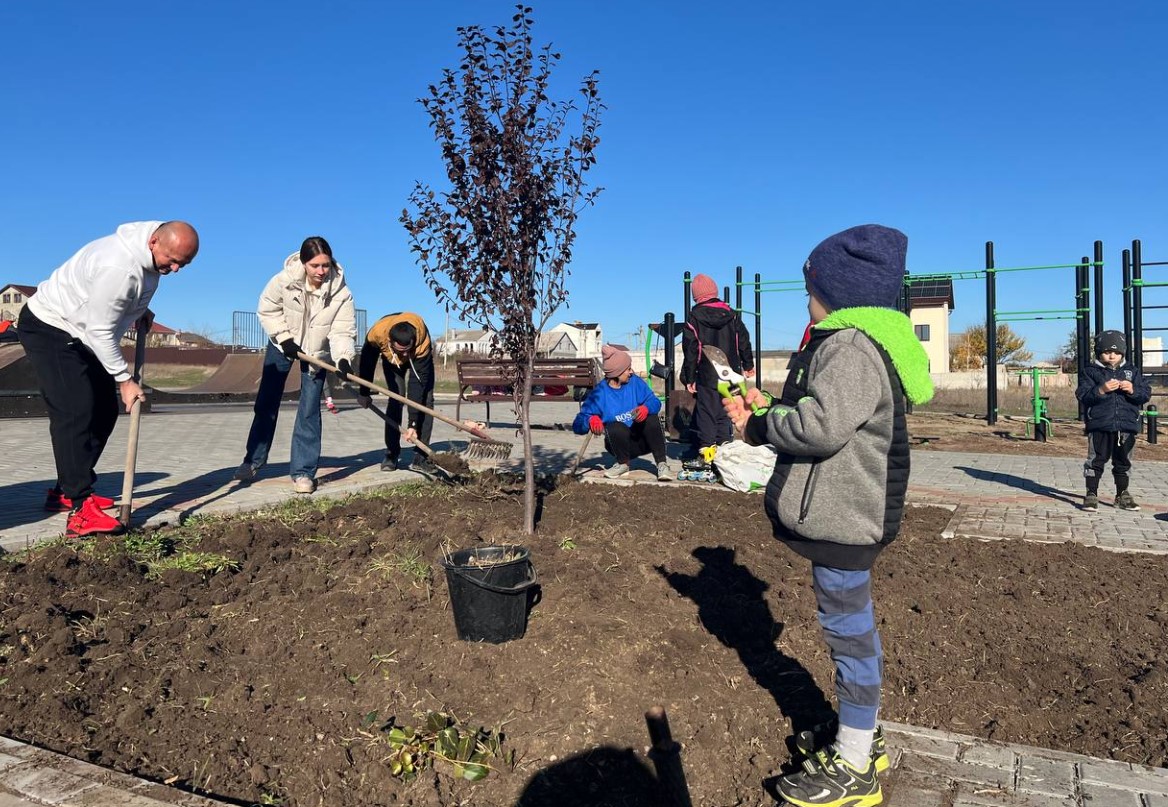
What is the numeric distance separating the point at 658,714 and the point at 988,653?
1620mm

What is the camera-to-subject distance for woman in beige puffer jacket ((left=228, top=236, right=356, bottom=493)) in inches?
264

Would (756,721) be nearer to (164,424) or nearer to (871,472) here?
(871,472)

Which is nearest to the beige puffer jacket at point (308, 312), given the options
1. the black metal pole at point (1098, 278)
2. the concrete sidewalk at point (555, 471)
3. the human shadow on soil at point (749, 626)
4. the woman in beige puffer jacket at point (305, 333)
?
the woman in beige puffer jacket at point (305, 333)

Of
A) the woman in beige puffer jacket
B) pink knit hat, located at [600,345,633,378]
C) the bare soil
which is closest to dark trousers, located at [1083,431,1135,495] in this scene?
the bare soil

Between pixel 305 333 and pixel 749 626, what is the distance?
15.1 ft

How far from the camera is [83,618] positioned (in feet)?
11.5

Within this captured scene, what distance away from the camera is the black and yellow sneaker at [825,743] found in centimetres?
266

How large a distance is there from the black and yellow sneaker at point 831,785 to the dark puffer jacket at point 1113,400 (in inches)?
223

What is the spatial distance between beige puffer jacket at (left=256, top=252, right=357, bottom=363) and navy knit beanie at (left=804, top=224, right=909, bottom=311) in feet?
16.3

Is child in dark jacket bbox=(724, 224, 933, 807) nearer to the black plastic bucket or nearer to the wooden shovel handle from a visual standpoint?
the black plastic bucket

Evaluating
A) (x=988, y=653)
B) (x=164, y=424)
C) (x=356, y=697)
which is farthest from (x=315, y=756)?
(x=164, y=424)

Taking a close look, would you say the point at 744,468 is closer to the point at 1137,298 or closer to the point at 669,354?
the point at 669,354

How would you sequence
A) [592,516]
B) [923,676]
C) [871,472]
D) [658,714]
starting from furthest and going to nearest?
[592,516], [923,676], [658,714], [871,472]

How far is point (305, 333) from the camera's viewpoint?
6.93m
